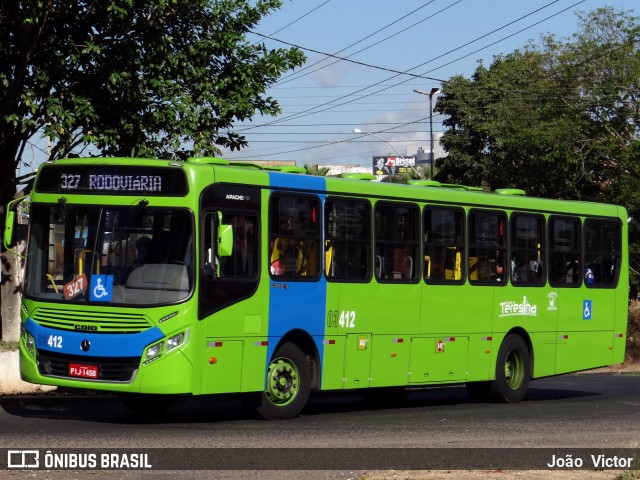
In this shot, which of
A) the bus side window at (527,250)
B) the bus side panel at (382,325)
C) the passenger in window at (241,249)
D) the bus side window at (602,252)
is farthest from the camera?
the bus side window at (602,252)

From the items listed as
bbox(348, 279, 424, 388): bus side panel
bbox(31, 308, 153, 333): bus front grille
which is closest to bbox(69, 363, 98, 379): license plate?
bbox(31, 308, 153, 333): bus front grille

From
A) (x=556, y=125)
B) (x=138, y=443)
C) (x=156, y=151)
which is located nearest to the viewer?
(x=138, y=443)

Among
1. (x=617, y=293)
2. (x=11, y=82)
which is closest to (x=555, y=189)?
(x=617, y=293)

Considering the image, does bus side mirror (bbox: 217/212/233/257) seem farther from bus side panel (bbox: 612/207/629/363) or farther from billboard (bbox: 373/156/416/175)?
billboard (bbox: 373/156/416/175)

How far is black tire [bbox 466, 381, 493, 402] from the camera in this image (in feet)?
64.6

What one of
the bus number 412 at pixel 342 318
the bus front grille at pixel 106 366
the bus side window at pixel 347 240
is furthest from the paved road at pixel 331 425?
the bus side window at pixel 347 240

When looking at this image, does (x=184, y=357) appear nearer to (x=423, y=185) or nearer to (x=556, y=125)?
(x=423, y=185)

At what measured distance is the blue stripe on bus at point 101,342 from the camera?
539 inches

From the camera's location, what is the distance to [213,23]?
21062 millimetres

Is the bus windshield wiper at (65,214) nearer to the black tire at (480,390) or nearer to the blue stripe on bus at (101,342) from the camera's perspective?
the blue stripe on bus at (101,342)

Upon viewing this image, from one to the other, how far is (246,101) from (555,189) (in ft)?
Answer: 77.2

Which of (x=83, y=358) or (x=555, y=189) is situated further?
(x=555, y=189)

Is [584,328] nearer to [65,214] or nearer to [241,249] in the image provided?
[241,249]

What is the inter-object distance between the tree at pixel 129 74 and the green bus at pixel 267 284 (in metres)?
4.22
